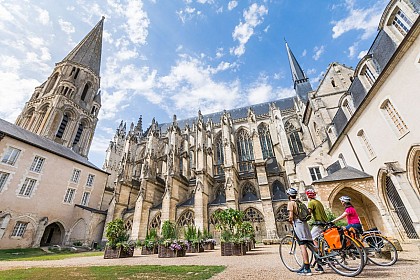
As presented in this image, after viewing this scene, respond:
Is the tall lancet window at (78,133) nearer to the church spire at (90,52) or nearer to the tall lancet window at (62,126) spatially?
the tall lancet window at (62,126)

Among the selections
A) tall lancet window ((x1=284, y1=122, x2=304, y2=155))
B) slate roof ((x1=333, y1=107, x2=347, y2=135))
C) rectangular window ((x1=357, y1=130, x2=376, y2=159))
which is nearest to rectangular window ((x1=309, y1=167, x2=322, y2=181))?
slate roof ((x1=333, y1=107, x2=347, y2=135))

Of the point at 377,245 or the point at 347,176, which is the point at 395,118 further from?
the point at 377,245

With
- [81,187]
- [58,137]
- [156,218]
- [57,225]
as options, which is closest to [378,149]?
[156,218]

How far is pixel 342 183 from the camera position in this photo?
35.3 ft

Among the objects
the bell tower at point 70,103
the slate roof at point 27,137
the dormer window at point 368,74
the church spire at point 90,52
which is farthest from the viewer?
the church spire at point 90,52

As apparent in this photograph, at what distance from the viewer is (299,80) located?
29.1 meters

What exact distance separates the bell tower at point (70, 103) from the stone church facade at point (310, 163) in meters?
7.47

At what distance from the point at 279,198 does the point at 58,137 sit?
31.4 m

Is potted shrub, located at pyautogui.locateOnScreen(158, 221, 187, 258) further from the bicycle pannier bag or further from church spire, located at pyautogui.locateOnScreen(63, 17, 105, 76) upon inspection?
church spire, located at pyautogui.locateOnScreen(63, 17, 105, 76)

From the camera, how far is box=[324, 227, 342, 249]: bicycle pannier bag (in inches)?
136

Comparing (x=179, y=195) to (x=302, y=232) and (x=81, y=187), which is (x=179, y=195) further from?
(x=302, y=232)

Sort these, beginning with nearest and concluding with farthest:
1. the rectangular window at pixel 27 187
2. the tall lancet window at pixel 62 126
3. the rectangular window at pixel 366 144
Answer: the rectangular window at pixel 366 144, the rectangular window at pixel 27 187, the tall lancet window at pixel 62 126

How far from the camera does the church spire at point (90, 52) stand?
3473 cm

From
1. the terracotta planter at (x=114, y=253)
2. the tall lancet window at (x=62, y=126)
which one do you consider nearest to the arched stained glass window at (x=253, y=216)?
the terracotta planter at (x=114, y=253)
